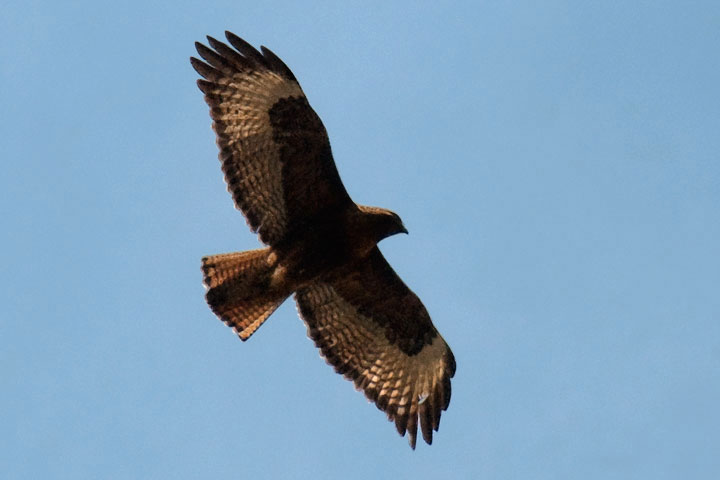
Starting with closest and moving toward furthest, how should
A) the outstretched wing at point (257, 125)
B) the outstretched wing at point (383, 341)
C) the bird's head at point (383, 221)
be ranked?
the outstretched wing at point (257, 125) < the bird's head at point (383, 221) < the outstretched wing at point (383, 341)

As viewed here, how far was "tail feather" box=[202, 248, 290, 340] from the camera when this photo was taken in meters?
12.6

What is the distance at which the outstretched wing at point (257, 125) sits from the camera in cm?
1252

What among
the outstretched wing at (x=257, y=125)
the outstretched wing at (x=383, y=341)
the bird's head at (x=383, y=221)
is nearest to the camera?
the outstretched wing at (x=257, y=125)

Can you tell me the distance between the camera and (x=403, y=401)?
43.3 ft

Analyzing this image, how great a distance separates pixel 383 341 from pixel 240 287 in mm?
1657

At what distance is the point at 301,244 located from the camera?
41.9 feet

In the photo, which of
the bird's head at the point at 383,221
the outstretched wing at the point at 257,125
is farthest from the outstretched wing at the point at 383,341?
the outstretched wing at the point at 257,125

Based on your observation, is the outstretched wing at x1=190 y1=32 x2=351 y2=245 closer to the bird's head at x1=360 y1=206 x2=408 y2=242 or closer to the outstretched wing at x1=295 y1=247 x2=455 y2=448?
the bird's head at x1=360 y1=206 x2=408 y2=242

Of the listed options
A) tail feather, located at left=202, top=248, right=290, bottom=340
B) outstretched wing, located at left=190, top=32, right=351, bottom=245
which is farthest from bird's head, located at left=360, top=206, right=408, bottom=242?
tail feather, located at left=202, top=248, right=290, bottom=340

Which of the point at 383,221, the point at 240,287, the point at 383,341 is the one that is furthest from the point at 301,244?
the point at 383,341

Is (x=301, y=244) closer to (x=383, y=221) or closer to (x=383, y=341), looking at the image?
(x=383, y=221)

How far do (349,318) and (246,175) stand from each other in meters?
1.80

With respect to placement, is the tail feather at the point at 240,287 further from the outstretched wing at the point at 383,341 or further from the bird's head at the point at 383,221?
the bird's head at the point at 383,221

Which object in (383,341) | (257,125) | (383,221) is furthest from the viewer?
(383,341)
